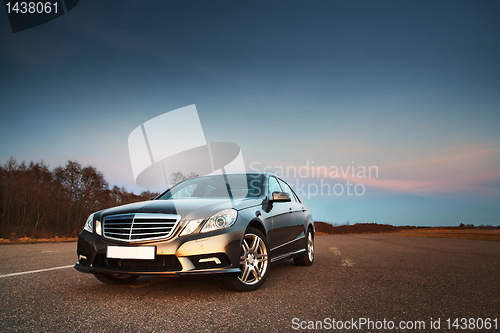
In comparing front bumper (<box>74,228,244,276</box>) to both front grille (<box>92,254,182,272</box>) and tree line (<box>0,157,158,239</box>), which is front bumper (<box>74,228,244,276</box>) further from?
tree line (<box>0,157,158,239</box>)

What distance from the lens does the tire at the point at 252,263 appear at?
414cm

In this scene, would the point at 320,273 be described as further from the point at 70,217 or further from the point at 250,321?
the point at 70,217

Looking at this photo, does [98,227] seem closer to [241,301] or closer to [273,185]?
[241,301]

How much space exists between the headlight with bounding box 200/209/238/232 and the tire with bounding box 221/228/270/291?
29cm

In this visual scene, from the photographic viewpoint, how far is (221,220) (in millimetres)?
4086

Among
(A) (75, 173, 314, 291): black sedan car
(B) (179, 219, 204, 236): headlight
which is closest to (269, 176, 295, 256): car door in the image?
(A) (75, 173, 314, 291): black sedan car

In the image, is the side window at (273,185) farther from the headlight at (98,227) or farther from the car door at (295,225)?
the headlight at (98,227)

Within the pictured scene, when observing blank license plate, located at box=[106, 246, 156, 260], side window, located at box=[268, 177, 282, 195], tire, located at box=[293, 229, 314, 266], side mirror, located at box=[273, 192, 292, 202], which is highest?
side window, located at box=[268, 177, 282, 195]

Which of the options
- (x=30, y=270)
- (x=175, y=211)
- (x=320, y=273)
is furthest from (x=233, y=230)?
(x=30, y=270)

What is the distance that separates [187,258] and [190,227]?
34cm

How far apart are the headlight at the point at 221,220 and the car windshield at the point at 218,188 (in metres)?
1.09

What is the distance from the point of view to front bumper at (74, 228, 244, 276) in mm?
3809

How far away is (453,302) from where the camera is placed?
3676 millimetres

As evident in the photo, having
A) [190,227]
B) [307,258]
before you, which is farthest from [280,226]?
[190,227]
